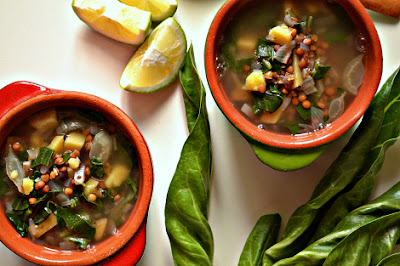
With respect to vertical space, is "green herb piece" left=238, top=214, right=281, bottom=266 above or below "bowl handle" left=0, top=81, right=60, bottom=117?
below

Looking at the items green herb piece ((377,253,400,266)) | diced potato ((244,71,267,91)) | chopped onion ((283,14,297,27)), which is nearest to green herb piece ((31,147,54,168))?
diced potato ((244,71,267,91))

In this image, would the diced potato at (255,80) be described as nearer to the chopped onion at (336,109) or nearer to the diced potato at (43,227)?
the chopped onion at (336,109)

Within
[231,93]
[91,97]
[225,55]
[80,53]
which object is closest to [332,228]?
[231,93]

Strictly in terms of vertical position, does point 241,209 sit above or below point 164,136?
below

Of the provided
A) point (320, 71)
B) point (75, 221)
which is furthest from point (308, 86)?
point (75, 221)

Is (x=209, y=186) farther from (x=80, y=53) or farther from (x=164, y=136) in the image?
(x=80, y=53)

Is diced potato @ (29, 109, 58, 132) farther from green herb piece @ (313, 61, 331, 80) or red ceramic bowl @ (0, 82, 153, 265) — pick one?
green herb piece @ (313, 61, 331, 80)

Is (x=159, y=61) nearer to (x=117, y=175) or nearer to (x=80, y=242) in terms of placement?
(x=117, y=175)
